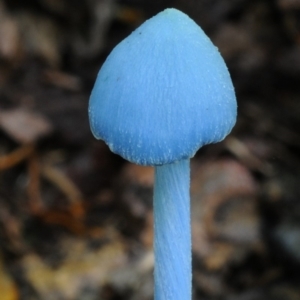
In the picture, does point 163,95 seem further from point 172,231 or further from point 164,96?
point 172,231

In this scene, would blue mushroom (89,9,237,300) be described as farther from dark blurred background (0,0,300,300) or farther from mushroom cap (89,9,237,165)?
dark blurred background (0,0,300,300)

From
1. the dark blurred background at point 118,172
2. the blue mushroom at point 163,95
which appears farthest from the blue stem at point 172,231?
the dark blurred background at point 118,172

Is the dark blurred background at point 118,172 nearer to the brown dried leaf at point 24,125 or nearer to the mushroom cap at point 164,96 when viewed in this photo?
the brown dried leaf at point 24,125

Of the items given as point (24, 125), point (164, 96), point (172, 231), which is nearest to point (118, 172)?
point (24, 125)

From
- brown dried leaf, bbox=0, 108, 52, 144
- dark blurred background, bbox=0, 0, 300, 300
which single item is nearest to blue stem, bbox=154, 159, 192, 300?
dark blurred background, bbox=0, 0, 300, 300

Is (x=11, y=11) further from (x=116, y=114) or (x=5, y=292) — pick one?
(x=116, y=114)

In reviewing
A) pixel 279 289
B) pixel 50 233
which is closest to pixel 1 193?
pixel 50 233
